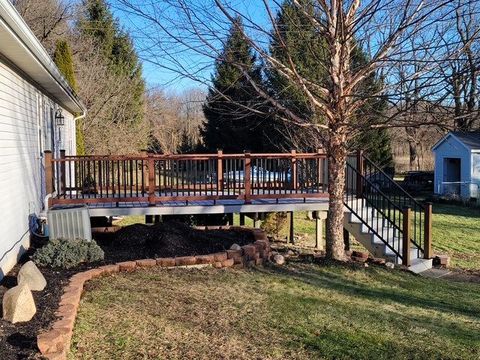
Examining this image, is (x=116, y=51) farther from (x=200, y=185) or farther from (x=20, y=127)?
(x=20, y=127)

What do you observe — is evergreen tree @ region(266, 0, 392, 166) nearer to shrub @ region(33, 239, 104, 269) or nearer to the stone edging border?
the stone edging border

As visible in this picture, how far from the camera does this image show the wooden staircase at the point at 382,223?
8594mm

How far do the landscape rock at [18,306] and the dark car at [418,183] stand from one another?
84.7 ft

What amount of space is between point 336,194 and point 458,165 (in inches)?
853

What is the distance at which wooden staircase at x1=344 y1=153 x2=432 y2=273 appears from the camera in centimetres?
859

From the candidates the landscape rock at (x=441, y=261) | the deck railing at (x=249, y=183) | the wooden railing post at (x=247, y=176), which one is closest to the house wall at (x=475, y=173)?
the deck railing at (x=249, y=183)

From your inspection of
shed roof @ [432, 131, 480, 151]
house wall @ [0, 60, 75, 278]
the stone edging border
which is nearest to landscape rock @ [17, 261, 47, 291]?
the stone edging border

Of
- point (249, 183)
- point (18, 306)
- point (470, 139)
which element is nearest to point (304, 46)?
point (249, 183)

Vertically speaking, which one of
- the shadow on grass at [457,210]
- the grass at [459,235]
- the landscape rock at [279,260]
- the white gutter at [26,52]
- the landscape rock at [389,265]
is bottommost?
the shadow on grass at [457,210]

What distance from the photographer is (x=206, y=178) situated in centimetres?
1053

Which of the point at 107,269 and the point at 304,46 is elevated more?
the point at 304,46

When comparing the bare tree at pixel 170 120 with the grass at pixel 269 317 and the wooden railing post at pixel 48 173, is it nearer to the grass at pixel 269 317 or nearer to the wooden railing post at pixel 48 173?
the wooden railing post at pixel 48 173

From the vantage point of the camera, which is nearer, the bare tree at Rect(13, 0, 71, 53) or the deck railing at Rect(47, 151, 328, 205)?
the deck railing at Rect(47, 151, 328, 205)

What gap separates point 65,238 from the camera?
7.23m
